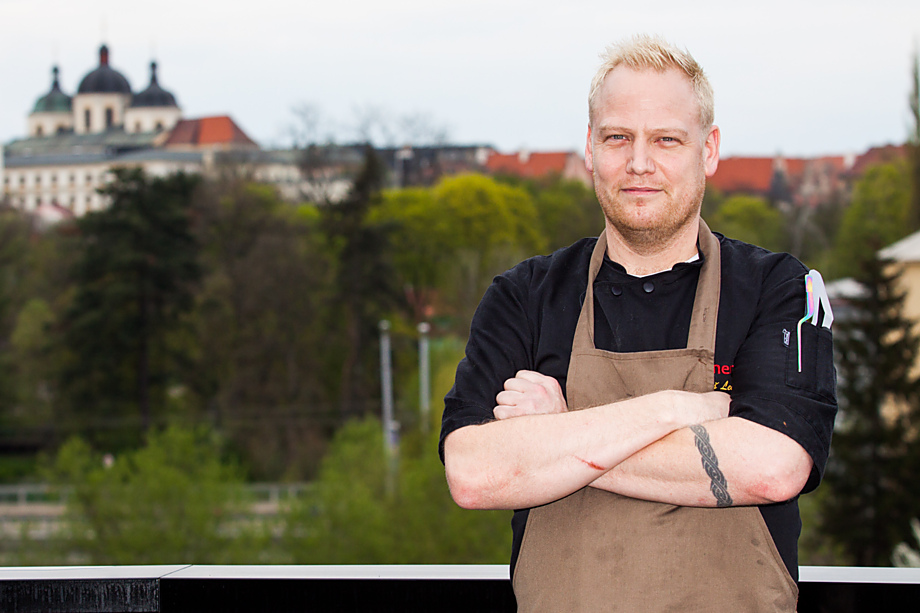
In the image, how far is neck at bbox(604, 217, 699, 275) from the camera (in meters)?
1.89

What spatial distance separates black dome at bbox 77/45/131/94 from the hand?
114521 millimetres

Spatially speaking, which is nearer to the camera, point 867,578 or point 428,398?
point 867,578

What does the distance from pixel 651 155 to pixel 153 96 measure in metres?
113

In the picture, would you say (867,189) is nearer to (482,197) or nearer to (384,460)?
(482,197)

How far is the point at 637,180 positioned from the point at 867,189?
5504 cm

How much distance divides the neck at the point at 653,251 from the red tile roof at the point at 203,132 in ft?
337

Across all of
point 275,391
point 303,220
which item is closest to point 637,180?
point 275,391

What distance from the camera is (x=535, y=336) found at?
193 centimetres

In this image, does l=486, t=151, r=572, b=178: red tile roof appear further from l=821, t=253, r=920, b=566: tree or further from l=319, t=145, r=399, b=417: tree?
l=821, t=253, r=920, b=566: tree

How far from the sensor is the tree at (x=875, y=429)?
1131 inches

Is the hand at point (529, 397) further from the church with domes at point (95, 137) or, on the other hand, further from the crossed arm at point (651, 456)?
the church with domes at point (95, 137)

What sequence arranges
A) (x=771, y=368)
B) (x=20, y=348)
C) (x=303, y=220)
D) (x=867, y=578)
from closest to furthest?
(x=771, y=368), (x=867, y=578), (x=20, y=348), (x=303, y=220)

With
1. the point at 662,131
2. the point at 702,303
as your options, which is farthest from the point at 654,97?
the point at 702,303

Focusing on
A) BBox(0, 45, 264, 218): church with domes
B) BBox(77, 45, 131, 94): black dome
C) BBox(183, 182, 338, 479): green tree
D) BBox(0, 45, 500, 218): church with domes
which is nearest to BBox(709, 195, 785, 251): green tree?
BBox(183, 182, 338, 479): green tree
